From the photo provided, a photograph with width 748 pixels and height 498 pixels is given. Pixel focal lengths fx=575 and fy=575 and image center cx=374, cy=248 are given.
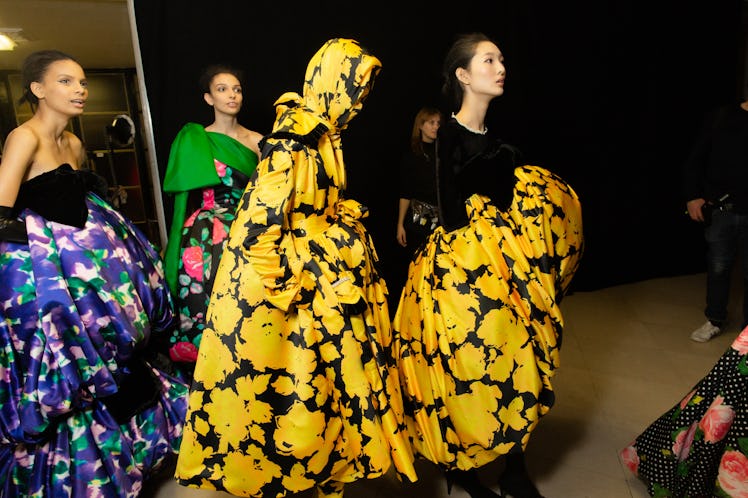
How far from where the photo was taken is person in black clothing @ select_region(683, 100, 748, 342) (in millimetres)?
3162

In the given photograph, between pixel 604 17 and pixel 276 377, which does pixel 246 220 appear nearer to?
pixel 276 377

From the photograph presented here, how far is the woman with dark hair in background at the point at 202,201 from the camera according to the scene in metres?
2.46

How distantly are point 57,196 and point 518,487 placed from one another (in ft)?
6.51

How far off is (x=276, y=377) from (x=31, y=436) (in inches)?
38.1

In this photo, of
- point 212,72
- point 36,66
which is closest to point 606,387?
point 212,72

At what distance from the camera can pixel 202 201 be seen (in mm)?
2598

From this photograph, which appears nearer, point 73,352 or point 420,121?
point 73,352

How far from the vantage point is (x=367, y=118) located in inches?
144

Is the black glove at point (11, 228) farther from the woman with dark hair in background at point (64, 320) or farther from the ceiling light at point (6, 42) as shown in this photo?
the ceiling light at point (6, 42)

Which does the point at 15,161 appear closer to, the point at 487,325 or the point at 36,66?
the point at 36,66

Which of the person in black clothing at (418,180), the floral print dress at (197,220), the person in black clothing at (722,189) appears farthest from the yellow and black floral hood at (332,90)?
the person in black clothing at (722,189)

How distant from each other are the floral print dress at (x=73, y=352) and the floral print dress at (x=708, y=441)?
6.32ft

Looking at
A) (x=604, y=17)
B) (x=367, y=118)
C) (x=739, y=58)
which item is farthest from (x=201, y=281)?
(x=739, y=58)

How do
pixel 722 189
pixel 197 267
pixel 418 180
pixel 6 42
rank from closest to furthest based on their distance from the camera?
1. pixel 6 42
2. pixel 197 267
3. pixel 418 180
4. pixel 722 189
